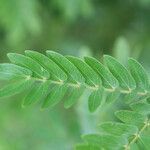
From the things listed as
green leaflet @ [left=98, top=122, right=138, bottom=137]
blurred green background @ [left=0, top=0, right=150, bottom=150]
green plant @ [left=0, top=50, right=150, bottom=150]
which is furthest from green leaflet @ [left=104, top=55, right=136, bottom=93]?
blurred green background @ [left=0, top=0, right=150, bottom=150]

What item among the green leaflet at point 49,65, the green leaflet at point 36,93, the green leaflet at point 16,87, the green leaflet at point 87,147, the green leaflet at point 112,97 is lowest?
the green leaflet at point 87,147

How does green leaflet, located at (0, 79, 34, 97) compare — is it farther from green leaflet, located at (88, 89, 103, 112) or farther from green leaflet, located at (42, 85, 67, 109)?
green leaflet, located at (88, 89, 103, 112)

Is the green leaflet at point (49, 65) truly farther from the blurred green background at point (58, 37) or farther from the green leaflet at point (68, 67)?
the blurred green background at point (58, 37)

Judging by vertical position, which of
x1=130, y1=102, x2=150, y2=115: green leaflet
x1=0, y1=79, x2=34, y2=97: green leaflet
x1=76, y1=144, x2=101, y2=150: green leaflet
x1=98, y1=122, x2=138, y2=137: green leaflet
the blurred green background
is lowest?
x1=76, y1=144, x2=101, y2=150: green leaflet

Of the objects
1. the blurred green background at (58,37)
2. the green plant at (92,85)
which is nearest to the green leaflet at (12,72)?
the green plant at (92,85)

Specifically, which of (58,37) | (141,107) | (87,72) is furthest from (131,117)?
(58,37)

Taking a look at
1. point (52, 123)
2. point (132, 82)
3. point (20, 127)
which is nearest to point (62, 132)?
point (52, 123)

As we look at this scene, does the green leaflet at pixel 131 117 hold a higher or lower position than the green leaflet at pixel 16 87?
lower

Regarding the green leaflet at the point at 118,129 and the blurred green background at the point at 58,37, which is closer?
the green leaflet at the point at 118,129
